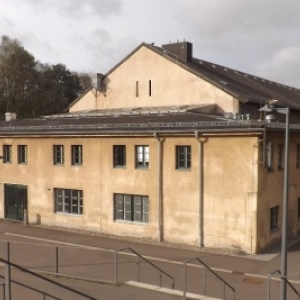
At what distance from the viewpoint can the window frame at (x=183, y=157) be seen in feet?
74.5

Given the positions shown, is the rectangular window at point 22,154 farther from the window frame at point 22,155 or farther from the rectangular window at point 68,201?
the rectangular window at point 68,201

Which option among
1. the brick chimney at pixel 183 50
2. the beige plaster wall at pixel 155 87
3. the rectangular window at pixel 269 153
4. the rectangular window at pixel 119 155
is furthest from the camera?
the brick chimney at pixel 183 50

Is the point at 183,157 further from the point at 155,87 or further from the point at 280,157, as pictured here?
the point at 155,87

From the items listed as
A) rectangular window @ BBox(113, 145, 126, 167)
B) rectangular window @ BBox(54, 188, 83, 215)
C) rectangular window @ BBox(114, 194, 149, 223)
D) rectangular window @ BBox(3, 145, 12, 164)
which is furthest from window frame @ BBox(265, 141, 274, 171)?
rectangular window @ BBox(3, 145, 12, 164)

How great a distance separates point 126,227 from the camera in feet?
79.7

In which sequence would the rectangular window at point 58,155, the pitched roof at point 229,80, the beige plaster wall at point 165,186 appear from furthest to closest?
1. the pitched roof at point 229,80
2. the rectangular window at point 58,155
3. the beige plaster wall at point 165,186

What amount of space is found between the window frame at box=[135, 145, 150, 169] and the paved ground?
4.07 meters

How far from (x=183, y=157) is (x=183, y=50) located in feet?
46.9

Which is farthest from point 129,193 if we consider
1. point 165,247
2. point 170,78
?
point 170,78

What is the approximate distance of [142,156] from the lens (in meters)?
24.0

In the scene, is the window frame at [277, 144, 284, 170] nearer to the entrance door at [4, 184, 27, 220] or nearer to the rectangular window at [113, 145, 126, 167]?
the rectangular window at [113, 145, 126, 167]

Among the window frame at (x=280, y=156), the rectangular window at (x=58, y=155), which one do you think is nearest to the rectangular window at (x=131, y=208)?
the rectangular window at (x=58, y=155)

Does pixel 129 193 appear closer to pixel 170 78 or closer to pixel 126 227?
pixel 126 227

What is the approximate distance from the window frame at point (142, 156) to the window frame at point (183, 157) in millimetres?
1718
